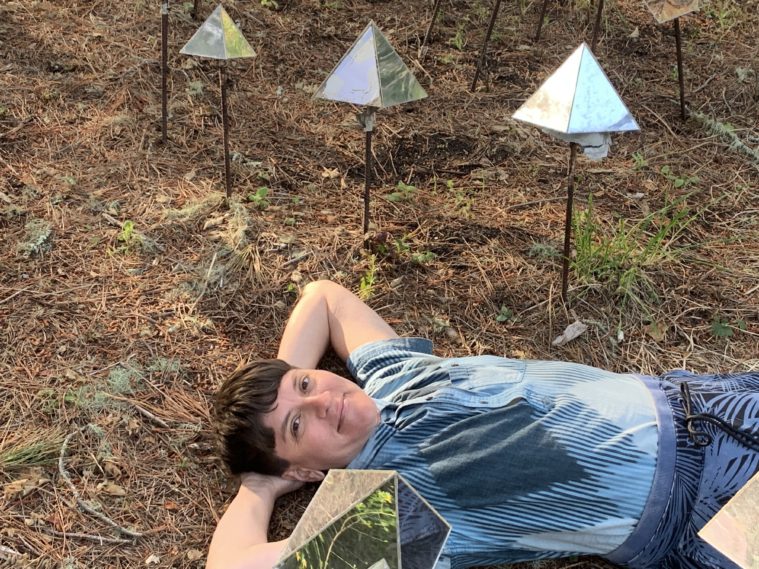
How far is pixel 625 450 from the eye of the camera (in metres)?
1.89

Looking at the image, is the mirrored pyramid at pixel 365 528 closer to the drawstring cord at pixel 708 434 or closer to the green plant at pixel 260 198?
the drawstring cord at pixel 708 434

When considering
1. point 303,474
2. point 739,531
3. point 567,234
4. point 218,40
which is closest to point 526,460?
point 303,474

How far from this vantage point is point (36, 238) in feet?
9.07

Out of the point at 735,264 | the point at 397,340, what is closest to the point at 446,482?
the point at 397,340

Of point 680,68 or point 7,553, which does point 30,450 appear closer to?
point 7,553

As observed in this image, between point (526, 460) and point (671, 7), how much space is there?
2.37m

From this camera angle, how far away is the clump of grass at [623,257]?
2.69m

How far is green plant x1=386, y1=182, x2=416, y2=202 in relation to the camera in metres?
3.12

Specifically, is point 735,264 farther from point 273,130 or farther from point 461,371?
point 273,130

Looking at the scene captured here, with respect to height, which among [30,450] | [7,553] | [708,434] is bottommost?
[7,553]

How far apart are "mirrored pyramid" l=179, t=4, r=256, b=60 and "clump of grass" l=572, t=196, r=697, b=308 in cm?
155

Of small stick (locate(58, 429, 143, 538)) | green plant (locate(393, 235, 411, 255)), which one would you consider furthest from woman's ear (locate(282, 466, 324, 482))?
green plant (locate(393, 235, 411, 255))

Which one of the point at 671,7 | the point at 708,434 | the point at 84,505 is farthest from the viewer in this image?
the point at 671,7

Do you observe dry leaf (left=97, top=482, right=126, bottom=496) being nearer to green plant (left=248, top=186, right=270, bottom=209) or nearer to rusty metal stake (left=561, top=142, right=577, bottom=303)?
green plant (left=248, top=186, right=270, bottom=209)
